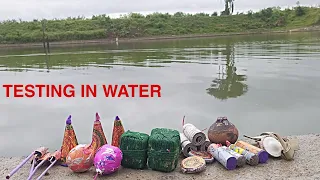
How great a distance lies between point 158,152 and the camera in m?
3.94

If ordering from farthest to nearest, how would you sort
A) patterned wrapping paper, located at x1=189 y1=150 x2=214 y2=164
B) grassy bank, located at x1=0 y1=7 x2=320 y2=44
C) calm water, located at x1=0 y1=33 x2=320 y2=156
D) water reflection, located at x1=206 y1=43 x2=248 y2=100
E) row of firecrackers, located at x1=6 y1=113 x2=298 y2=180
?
grassy bank, located at x1=0 y1=7 x2=320 y2=44, water reflection, located at x1=206 y1=43 x2=248 y2=100, calm water, located at x1=0 y1=33 x2=320 y2=156, patterned wrapping paper, located at x1=189 y1=150 x2=214 y2=164, row of firecrackers, located at x1=6 y1=113 x2=298 y2=180

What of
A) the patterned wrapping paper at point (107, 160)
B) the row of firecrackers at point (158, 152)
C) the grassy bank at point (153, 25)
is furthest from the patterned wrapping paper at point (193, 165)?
the grassy bank at point (153, 25)

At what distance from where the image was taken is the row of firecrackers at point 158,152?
12.8 ft

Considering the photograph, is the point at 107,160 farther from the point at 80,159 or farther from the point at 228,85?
the point at 228,85

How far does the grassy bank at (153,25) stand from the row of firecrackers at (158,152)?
33.3 m

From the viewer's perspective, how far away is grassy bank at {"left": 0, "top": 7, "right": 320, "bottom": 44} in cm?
3731

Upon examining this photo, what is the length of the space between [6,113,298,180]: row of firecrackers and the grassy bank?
33.3 metres

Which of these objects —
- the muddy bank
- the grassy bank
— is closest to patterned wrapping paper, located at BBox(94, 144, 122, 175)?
the muddy bank

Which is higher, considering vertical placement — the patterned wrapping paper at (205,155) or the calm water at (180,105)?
the calm water at (180,105)

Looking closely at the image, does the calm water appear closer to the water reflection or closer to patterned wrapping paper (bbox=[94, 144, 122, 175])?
the water reflection

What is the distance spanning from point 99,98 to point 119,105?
3.10 ft

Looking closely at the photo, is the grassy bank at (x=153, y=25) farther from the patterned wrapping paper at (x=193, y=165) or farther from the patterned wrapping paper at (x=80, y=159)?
the patterned wrapping paper at (x=193, y=165)

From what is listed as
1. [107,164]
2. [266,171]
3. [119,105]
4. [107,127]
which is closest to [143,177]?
[107,164]

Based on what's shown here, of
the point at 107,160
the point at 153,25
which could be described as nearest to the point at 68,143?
the point at 107,160
